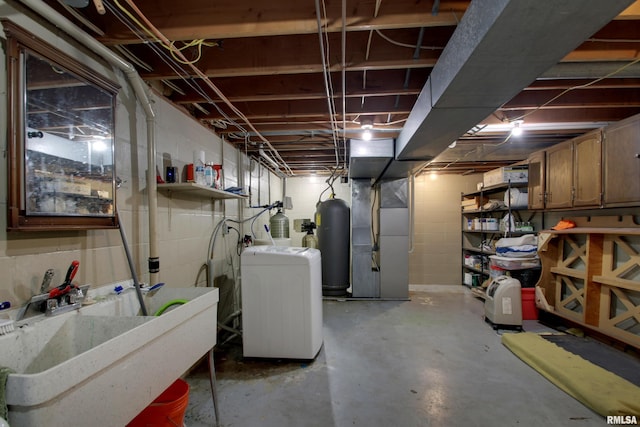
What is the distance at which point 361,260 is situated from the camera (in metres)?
4.51

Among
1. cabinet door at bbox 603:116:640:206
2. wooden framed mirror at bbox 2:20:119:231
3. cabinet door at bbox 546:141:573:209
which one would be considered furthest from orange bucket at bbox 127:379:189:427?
cabinet door at bbox 546:141:573:209

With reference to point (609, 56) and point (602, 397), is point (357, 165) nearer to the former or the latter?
point (609, 56)

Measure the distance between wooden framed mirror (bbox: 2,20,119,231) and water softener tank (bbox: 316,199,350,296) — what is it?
3435mm

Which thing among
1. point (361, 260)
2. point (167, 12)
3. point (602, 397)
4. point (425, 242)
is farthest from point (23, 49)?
point (425, 242)

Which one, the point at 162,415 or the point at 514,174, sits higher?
the point at 514,174

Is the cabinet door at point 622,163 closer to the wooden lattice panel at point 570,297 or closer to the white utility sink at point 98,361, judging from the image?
the wooden lattice panel at point 570,297

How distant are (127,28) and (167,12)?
23 centimetres

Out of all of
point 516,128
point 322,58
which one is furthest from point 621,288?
point 322,58

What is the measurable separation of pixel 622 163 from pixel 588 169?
36cm

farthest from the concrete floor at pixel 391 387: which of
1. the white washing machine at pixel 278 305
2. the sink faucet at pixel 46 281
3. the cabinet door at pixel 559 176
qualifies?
the cabinet door at pixel 559 176

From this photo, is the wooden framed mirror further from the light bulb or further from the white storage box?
the white storage box

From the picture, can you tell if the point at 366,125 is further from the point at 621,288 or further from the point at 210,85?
the point at 621,288

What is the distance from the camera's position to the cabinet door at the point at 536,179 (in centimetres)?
350

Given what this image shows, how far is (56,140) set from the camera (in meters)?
1.22
